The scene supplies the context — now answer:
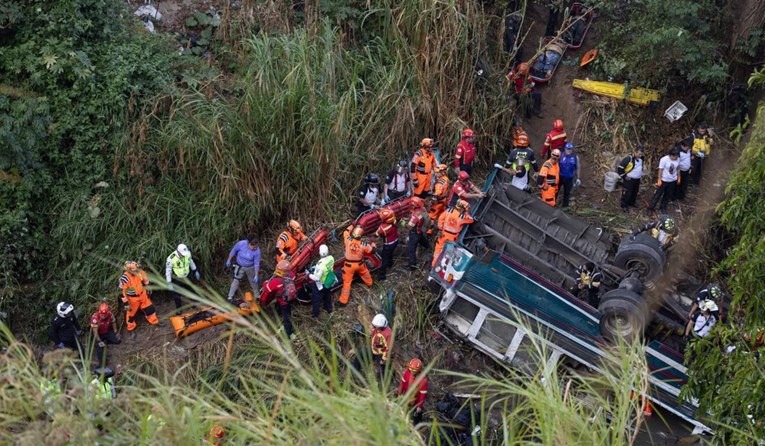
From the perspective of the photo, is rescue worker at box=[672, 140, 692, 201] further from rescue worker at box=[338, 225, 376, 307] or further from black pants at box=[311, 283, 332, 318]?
black pants at box=[311, 283, 332, 318]

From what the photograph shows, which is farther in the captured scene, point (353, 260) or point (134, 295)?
point (353, 260)

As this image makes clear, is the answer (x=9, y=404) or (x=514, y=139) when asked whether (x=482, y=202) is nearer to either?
(x=514, y=139)

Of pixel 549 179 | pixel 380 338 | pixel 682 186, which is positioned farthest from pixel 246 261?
pixel 682 186

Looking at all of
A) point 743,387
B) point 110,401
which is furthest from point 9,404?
point 743,387

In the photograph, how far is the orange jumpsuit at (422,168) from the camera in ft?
42.9

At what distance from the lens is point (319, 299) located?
1148cm

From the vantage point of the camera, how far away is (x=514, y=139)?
45.8 feet

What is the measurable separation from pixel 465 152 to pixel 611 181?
9.04 feet

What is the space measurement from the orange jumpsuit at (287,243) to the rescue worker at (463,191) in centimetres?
227

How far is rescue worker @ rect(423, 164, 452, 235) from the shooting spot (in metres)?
12.7

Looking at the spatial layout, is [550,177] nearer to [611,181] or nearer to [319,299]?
[611,181]

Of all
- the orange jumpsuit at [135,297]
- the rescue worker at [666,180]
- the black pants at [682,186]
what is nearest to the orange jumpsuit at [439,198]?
the rescue worker at [666,180]

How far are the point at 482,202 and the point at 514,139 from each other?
2093 mm

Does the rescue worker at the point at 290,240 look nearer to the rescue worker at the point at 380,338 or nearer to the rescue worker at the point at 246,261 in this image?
the rescue worker at the point at 246,261
